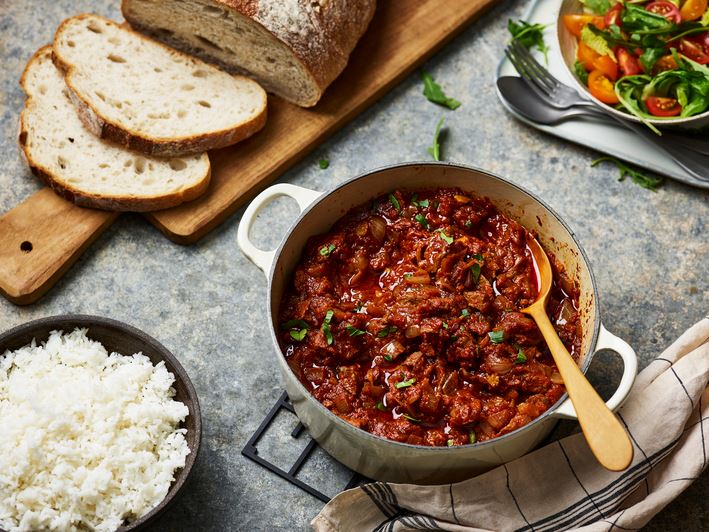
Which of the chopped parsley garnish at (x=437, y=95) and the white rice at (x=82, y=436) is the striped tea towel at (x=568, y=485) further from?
the chopped parsley garnish at (x=437, y=95)

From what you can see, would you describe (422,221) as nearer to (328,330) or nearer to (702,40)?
(328,330)

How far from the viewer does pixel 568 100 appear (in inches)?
181

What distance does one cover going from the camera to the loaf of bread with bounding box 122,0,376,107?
4.41 meters

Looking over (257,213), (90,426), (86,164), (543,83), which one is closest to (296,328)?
(257,213)

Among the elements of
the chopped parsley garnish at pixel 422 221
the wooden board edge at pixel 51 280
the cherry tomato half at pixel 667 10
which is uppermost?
the cherry tomato half at pixel 667 10

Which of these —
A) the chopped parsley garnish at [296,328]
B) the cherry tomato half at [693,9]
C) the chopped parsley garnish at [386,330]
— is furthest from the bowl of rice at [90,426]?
the cherry tomato half at [693,9]

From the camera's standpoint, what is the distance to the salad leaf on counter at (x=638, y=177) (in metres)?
4.55

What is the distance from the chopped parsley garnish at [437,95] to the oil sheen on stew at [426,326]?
923mm

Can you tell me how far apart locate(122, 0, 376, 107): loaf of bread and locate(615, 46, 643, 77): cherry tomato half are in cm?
133

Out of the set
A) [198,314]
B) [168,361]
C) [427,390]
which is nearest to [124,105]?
[198,314]

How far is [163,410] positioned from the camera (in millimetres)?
3680

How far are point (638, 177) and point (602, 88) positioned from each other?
1.63 feet

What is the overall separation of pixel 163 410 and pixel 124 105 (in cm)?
173

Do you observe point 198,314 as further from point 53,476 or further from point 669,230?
point 669,230
